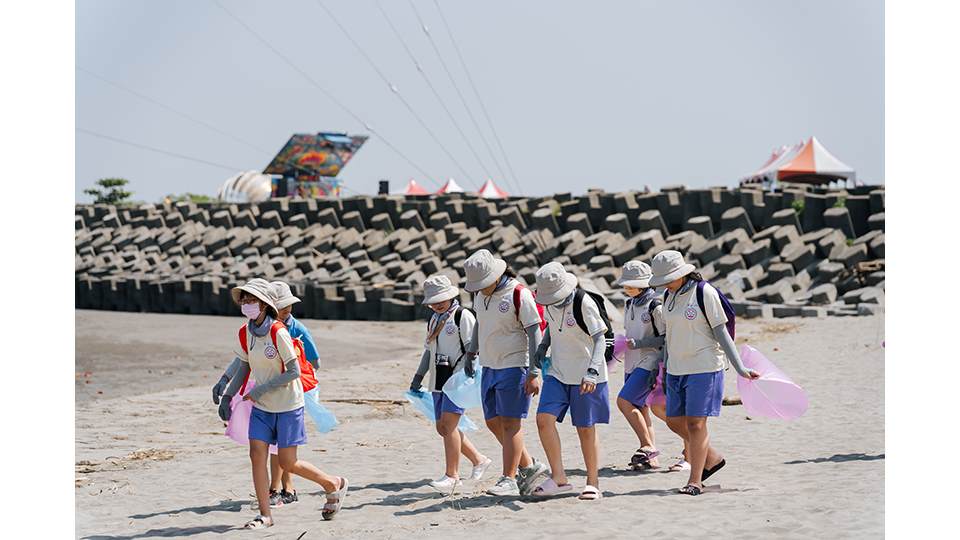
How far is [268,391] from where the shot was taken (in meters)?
6.43

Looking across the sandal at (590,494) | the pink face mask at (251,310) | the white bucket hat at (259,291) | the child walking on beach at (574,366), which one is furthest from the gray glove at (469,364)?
the pink face mask at (251,310)

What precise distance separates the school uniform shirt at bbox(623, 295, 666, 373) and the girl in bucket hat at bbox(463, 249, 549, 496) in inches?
34.9

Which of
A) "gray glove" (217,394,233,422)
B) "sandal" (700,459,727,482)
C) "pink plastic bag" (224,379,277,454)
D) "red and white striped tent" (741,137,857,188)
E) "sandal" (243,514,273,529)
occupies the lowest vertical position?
"sandal" (243,514,273,529)

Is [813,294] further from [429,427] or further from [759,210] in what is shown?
[429,427]

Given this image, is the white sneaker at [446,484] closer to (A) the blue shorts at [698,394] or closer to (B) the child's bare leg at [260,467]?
(B) the child's bare leg at [260,467]

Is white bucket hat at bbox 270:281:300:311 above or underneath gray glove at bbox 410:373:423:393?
above

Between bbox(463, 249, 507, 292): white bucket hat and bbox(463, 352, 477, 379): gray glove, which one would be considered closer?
bbox(463, 249, 507, 292): white bucket hat

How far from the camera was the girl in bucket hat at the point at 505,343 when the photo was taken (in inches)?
276

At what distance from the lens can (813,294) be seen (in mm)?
20516

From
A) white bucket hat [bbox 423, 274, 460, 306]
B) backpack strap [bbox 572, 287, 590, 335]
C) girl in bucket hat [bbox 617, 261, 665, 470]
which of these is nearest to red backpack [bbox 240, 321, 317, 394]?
white bucket hat [bbox 423, 274, 460, 306]

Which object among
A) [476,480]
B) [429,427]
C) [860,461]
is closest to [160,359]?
[429,427]

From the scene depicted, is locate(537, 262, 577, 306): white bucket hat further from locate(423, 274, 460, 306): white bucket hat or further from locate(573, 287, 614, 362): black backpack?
locate(423, 274, 460, 306): white bucket hat

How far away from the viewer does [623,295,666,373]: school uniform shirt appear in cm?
763

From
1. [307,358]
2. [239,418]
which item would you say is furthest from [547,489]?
[239,418]
